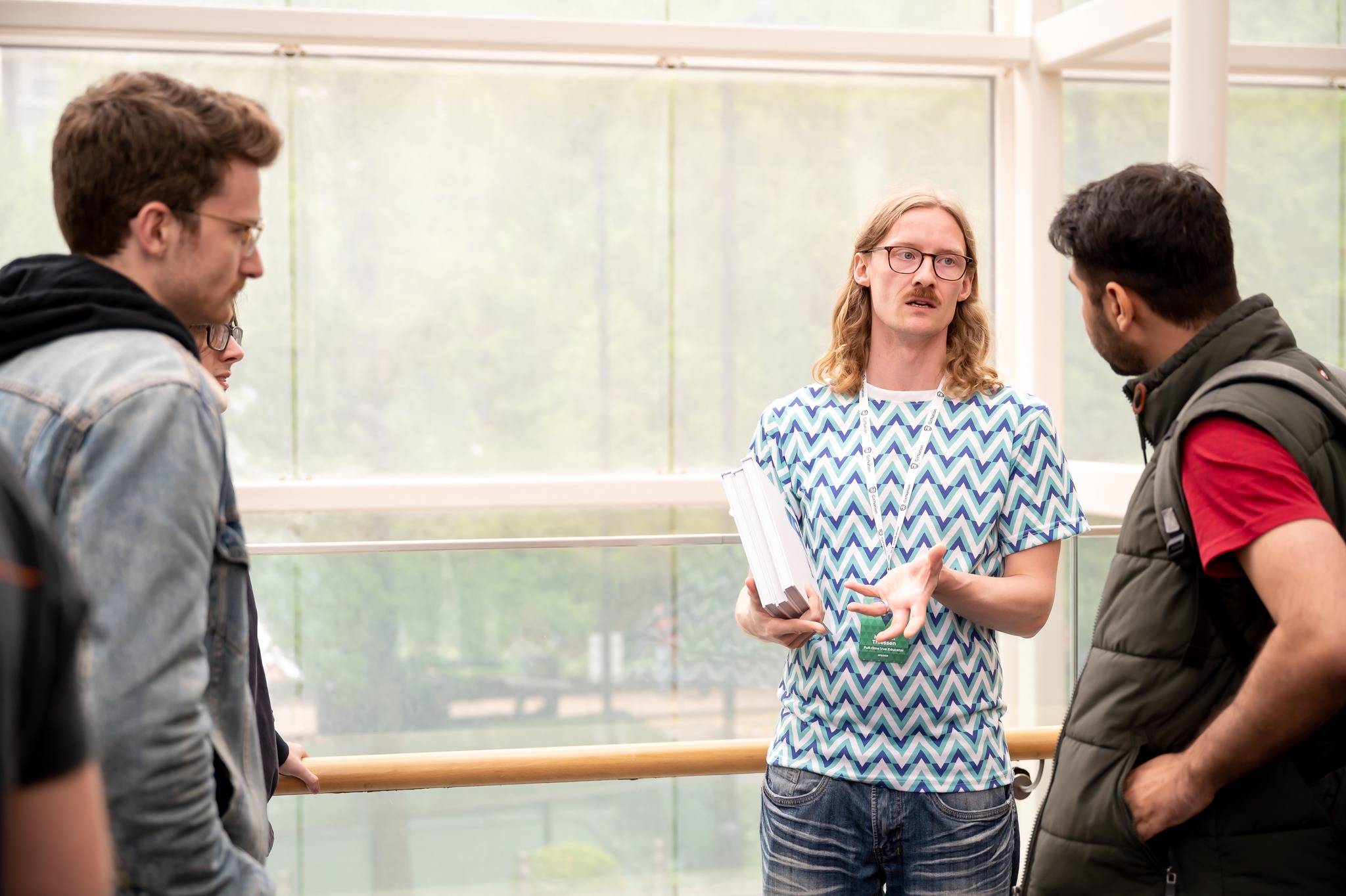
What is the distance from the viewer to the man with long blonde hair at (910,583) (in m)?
2.12

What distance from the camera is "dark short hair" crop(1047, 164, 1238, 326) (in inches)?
68.9

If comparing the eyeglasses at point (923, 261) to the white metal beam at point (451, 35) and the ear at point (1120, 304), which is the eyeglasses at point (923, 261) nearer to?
the ear at point (1120, 304)

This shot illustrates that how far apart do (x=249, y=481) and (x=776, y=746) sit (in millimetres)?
4831

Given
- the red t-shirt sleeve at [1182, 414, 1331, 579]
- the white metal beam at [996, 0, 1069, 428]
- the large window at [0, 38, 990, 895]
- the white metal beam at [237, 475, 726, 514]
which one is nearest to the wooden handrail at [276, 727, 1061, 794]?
the red t-shirt sleeve at [1182, 414, 1331, 579]

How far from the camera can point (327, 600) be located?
222 inches

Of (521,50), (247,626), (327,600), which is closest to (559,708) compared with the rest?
(327,600)

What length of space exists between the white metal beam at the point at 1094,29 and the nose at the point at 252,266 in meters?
5.16

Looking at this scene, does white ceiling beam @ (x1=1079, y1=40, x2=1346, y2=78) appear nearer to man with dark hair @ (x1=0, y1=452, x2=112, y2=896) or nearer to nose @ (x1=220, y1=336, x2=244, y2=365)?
nose @ (x1=220, y1=336, x2=244, y2=365)

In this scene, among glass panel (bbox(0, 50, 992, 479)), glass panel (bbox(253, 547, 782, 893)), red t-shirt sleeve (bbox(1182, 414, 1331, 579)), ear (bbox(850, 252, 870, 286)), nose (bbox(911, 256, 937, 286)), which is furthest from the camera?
glass panel (bbox(0, 50, 992, 479))

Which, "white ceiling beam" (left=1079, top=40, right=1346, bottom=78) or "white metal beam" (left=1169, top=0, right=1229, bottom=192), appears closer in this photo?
"white metal beam" (left=1169, top=0, right=1229, bottom=192)

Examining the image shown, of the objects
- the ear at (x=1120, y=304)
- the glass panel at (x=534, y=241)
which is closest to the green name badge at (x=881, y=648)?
the ear at (x=1120, y=304)

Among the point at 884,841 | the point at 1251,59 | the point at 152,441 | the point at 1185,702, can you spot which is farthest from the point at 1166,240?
the point at 1251,59

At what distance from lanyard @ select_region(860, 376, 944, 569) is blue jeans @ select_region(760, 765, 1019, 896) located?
406mm

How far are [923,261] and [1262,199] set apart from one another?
19.1 feet
